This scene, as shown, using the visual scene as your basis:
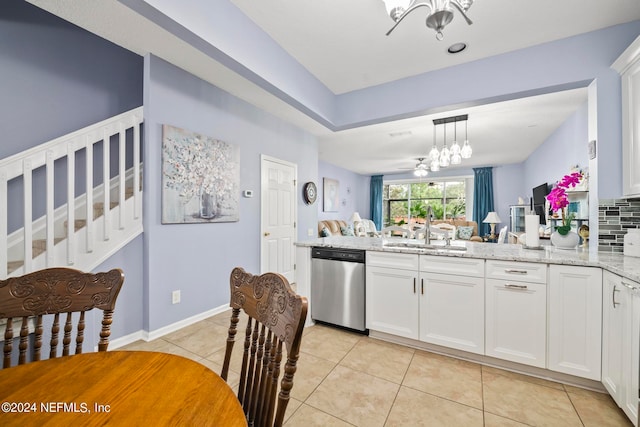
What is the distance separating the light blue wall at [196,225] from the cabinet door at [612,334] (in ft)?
10.4

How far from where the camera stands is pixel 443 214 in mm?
8555

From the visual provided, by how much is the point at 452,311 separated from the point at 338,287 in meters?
0.99

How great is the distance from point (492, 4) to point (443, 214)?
7204 millimetres

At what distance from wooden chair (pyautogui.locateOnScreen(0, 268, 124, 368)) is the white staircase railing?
1147mm

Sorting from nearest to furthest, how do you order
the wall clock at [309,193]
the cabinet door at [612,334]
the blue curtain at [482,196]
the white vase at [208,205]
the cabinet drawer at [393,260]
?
the cabinet door at [612,334], the cabinet drawer at [393,260], the white vase at [208,205], the wall clock at [309,193], the blue curtain at [482,196]

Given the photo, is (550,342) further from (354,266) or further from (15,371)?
(15,371)

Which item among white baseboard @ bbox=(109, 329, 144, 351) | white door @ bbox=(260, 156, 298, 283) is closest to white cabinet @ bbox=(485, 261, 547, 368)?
white door @ bbox=(260, 156, 298, 283)

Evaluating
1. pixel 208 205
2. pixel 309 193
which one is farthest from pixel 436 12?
pixel 309 193

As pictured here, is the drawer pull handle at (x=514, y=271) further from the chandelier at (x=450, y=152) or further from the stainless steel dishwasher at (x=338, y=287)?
the chandelier at (x=450, y=152)

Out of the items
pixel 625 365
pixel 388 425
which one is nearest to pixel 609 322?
pixel 625 365

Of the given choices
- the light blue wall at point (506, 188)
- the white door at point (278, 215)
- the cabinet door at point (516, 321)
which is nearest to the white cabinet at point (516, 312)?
the cabinet door at point (516, 321)

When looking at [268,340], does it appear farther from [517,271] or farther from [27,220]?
[27,220]

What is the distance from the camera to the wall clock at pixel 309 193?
4453mm

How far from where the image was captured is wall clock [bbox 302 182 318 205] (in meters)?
4.45
